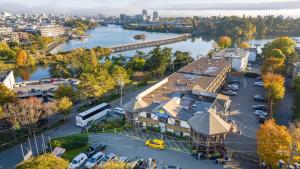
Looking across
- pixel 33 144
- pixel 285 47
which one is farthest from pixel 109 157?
pixel 285 47

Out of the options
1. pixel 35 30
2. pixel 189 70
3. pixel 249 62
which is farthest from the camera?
pixel 35 30

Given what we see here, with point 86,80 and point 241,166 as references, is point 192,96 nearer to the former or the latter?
point 241,166

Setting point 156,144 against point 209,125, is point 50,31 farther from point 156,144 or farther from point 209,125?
point 209,125

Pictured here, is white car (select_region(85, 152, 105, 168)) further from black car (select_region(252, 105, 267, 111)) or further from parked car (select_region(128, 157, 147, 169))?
black car (select_region(252, 105, 267, 111))

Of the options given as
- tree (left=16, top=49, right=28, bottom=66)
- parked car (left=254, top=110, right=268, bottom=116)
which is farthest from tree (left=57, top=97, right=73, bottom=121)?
tree (left=16, top=49, right=28, bottom=66)

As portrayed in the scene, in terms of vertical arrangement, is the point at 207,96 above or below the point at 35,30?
below

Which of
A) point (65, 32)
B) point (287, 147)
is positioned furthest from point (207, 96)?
point (65, 32)

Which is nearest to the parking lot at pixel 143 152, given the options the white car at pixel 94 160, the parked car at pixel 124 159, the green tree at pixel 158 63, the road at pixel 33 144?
the parked car at pixel 124 159

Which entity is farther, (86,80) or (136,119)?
(86,80)

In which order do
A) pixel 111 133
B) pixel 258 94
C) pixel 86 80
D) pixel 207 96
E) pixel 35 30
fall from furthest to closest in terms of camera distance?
pixel 35 30 < pixel 258 94 < pixel 86 80 < pixel 207 96 < pixel 111 133
